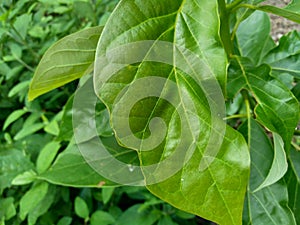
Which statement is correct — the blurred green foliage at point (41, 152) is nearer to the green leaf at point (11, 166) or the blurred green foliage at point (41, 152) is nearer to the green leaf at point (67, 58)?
the green leaf at point (11, 166)

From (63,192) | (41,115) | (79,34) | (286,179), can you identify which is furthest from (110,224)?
(79,34)

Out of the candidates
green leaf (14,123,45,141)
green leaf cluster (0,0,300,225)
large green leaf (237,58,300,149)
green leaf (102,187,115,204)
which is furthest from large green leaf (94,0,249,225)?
green leaf (14,123,45,141)

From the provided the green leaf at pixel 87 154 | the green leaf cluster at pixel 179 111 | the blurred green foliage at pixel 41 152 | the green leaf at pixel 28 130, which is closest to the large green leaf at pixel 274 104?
the green leaf cluster at pixel 179 111

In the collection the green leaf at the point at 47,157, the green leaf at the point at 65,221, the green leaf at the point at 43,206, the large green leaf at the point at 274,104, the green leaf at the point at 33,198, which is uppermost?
the large green leaf at the point at 274,104

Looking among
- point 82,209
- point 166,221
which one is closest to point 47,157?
point 82,209

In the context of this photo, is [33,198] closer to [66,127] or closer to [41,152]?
[41,152]

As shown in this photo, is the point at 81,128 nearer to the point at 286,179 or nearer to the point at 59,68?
the point at 59,68
